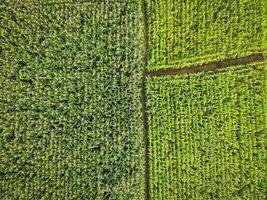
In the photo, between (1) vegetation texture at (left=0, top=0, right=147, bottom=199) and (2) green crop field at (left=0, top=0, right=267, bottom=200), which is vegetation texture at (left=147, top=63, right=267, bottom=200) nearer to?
(2) green crop field at (left=0, top=0, right=267, bottom=200)

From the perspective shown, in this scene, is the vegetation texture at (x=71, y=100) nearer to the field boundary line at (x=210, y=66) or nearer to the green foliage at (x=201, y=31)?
the green foliage at (x=201, y=31)

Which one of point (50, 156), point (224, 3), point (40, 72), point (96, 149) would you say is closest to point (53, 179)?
point (50, 156)

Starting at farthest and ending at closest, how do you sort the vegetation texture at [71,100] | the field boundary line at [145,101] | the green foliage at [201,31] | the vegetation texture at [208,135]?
the field boundary line at [145,101], the vegetation texture at [71,100], the green foliage at [201,31], the vegetation texture at [208,135]

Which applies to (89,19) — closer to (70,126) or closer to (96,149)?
(70,126)

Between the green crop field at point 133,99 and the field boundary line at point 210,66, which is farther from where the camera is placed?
the field boundary line at point 210,66

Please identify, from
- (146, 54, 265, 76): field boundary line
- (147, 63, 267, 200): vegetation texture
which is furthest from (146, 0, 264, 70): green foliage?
(147, 63, 267, 200): vegetation texture

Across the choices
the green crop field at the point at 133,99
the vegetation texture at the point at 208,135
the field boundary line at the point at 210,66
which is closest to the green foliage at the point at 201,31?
the green crop field at the point at 133,99

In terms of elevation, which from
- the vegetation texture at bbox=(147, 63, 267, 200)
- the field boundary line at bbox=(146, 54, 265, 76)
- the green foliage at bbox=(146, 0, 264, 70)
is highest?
the green foliage at bbox=(146, 0, 264, 70)
